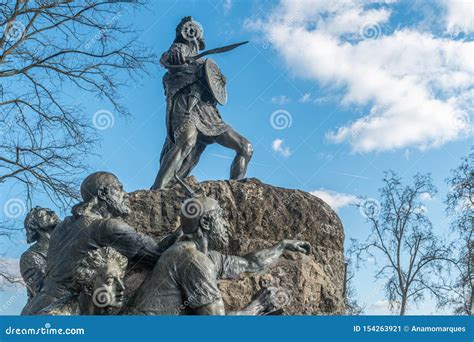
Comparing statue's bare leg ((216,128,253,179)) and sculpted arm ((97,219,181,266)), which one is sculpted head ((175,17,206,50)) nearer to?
statue's bare leg ((216,128,253,179))

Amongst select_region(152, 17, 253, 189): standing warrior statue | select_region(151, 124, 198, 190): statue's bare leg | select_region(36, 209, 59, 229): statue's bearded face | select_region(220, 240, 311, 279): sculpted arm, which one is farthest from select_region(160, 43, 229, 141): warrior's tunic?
select_region(220, 240, 311, 279): sculpted arm

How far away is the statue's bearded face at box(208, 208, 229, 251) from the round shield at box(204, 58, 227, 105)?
3.20 metres

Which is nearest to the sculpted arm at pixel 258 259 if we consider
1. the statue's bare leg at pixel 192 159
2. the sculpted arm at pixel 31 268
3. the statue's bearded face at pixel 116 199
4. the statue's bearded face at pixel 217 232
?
the statue's bearded face at pixel 217 232

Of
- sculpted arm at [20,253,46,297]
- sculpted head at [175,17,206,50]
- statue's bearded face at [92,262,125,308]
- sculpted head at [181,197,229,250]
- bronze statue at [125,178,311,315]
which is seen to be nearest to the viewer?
statue's bearded face at [92,262,125,308]

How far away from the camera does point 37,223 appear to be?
25.2 ft

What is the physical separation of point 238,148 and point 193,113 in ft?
2.31

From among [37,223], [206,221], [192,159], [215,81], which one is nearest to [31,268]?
[37,223]

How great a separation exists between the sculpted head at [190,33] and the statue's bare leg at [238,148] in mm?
1468

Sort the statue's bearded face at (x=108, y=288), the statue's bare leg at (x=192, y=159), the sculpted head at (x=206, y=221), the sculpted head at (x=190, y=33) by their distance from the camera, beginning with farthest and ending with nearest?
the sculpted head at (x=190, y=33) < the statue's bare leg at (x=192, y=159) < the sculpted head at (x=206, y=221) < the statue's bearded face at (x=108, y=288)

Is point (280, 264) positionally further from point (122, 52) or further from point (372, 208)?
point (372, 208)

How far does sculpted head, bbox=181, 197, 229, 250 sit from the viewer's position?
16.8ft

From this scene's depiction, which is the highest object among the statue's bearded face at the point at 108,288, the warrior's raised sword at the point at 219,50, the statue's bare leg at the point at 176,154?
the warrior's raised sword at the point at 219,50

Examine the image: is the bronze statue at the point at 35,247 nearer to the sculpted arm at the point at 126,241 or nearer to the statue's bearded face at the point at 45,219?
the statue's bearded face at the point at 45,219

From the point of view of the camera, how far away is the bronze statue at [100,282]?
15.0 feet
